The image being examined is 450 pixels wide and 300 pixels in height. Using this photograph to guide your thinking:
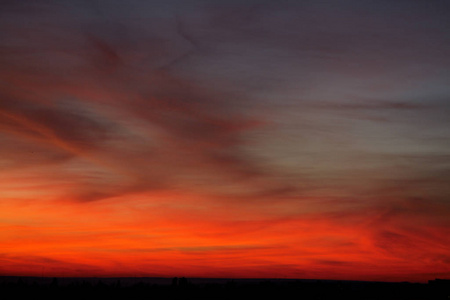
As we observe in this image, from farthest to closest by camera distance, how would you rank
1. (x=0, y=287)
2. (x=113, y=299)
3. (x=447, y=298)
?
1. (x=447, y=298)
2. (x=113, y=299)
3. (x=0, y=287)

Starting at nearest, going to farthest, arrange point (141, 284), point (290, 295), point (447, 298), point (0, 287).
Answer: point (0, 287) → point (141, 284) → point (447, 298) → point (290, 295)

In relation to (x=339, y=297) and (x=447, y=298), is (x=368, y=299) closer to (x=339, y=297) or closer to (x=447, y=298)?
(x=339, y=297)

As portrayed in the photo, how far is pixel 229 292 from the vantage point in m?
127

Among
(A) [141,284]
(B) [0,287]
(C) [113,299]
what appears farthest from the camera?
(A) [141,284]

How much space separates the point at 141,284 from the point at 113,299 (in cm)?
1508

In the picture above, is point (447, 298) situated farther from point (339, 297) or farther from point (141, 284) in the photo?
point (141, 284)

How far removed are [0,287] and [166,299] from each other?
29207mm

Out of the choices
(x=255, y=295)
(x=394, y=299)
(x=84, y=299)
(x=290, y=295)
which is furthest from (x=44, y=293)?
(x=394, y=299)

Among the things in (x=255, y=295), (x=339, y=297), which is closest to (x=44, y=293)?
(x=255, y=295)

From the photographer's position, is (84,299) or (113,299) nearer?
(84,299)

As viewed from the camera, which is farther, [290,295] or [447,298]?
[290,295]

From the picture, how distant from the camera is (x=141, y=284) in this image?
112 meters

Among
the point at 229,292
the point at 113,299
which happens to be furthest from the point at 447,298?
the point at 113,299

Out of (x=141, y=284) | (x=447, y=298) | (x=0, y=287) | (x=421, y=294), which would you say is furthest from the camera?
(x=421, y=294)
